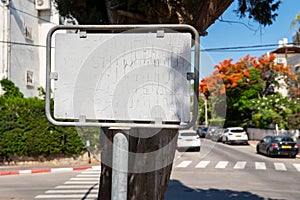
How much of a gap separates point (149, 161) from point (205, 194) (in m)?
7.83

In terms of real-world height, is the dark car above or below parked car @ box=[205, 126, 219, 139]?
below

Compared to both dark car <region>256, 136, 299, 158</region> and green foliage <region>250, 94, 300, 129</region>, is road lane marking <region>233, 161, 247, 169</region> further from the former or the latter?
green foliage <region>250, 94, 300, 129</region>

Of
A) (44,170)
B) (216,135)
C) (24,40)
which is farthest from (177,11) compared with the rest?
(24,40)

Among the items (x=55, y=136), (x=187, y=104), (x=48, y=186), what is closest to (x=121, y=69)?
(x=187, y=104)

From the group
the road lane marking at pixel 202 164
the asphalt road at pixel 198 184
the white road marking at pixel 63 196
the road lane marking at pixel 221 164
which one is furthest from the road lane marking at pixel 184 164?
the white road marking at pixel 63 196

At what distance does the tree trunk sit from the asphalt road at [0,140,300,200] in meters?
3.99

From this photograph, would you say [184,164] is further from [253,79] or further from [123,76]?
[253,79]

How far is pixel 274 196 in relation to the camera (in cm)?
1016

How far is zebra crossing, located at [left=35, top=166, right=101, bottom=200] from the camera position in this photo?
33.8ft

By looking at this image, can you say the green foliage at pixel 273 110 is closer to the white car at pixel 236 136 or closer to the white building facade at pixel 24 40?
the white car at pixel 236 136

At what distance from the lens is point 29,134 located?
17.2 meters

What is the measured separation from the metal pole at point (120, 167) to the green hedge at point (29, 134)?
48.8 feet

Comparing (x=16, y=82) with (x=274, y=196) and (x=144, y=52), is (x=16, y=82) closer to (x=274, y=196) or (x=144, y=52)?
(x=274, y=196)

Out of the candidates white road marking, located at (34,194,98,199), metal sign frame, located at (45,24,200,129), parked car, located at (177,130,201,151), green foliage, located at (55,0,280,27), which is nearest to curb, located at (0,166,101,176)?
white road marking, located at (34,194,98,199)
